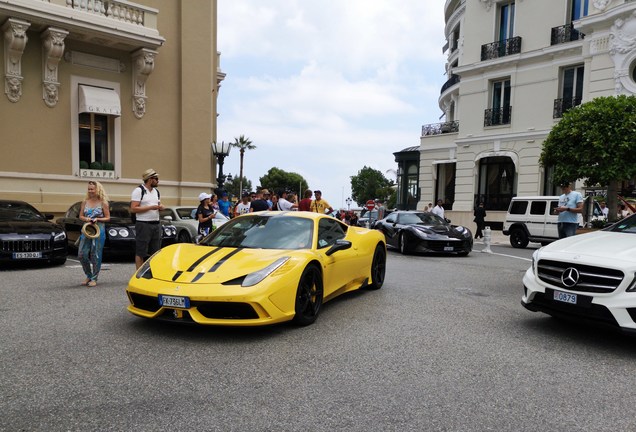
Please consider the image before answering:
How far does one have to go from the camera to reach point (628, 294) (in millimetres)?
4195

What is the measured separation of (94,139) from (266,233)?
→ 1254 cm

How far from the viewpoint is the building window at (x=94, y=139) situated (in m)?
15.7

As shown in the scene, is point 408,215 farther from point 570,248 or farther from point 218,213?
point 570,248

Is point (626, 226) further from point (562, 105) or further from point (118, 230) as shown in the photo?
point (562, 105)

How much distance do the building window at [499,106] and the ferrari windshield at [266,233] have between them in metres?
20.7

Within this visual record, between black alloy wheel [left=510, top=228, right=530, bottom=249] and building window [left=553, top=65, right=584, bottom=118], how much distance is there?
8.12 meters

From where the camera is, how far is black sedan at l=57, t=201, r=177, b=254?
9.98 meters

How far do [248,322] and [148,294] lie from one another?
1.02 m

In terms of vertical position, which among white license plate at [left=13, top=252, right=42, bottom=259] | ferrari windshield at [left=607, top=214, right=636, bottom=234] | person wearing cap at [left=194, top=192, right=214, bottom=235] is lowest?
white license plate at [left=13, top=252, right=42, bottom=259]

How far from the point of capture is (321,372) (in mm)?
3773

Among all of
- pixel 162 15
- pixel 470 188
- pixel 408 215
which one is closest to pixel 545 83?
pixel 470 188

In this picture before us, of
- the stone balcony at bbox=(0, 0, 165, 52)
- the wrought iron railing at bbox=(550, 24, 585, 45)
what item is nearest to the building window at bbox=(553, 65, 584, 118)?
the wrought iron railing at bbox=(550, 24, 585, 45)

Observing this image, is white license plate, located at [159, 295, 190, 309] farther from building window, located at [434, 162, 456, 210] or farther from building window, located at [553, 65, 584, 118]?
building window, located at [434, 162, 456, 210]

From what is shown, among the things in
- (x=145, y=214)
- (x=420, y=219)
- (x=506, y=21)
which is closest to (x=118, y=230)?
(x=145, y=214)
